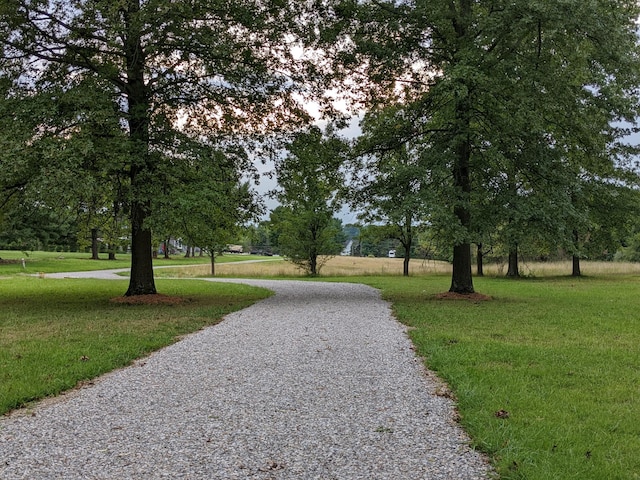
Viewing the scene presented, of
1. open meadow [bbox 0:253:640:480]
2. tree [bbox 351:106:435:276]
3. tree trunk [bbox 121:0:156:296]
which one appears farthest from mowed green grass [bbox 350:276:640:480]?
tree trunk [bbox 121:0:156:296]

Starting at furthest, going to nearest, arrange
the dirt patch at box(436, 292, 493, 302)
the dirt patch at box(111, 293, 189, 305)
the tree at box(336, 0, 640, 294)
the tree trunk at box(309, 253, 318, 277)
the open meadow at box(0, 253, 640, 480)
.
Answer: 1. the tree trunk at box(309, 253, 318, 277)
2. the dirt patch at box(436, 292, 493, 302)
3. the dirt patch at box(111, 293, 189, 305)
4. the tree at box(336, 0, 640, 294)
5. the open meadow at box(0, 253, 640, 480)

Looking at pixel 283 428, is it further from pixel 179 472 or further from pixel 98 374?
pixel 98 374

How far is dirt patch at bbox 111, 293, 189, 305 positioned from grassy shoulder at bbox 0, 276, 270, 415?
0.26m

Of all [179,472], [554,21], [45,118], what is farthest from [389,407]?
[554,21]

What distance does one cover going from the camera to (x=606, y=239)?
2136cm

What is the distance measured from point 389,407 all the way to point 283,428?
3.55 ft

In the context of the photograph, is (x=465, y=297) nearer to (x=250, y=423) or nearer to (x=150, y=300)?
(x=150, y=300)

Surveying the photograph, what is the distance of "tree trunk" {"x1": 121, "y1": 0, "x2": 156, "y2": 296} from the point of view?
11.5 metres

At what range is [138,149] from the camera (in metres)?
11.5

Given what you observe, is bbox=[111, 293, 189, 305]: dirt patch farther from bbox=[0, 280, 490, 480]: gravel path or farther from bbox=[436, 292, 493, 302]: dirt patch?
bbox=[436, 292, 493, 302]: dirt patch

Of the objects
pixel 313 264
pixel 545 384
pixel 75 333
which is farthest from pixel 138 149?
pixel 313 264

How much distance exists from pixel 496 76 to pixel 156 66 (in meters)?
9.05

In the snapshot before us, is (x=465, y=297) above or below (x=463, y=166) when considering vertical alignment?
below

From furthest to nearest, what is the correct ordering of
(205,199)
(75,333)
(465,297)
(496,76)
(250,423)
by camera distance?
(465,297) → (496,76) → (205,199) → (75,333) → (250,423)
